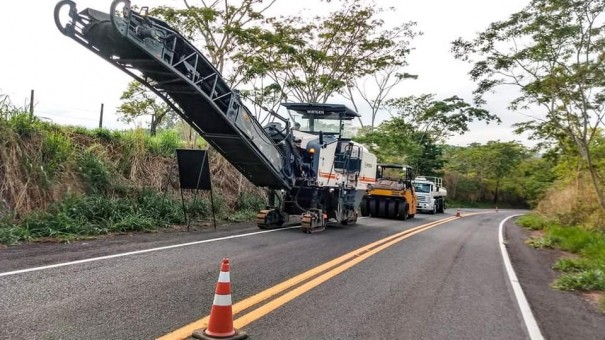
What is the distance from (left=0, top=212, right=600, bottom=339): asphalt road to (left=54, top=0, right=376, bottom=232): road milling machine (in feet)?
8.63

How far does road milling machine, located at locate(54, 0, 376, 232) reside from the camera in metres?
7.43

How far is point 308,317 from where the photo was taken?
15.3ft

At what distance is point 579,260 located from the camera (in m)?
9.51

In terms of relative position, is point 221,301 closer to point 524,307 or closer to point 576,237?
point 524,307

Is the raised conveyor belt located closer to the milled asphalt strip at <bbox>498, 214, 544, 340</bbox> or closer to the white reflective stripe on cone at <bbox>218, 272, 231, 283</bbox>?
the white reflective stripe on cone at <bbox>218, 272, 231, 283</bbox>

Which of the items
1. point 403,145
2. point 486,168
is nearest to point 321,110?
point 403,145

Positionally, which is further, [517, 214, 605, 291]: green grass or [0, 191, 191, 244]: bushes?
[0, 191, 191, 244]: bushes

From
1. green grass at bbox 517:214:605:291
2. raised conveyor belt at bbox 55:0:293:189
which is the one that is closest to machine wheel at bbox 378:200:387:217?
green grass at bbox 517:214:605:291

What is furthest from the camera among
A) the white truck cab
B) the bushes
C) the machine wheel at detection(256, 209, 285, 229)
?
the white truck cab

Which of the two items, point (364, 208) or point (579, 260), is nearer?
point (579, 260)

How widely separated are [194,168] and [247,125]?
1888mm

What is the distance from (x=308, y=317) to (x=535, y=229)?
18.5 metres

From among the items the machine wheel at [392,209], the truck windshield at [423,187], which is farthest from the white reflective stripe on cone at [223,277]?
the truck windshield at [423,187]

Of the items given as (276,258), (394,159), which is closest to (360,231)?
(276,258)
